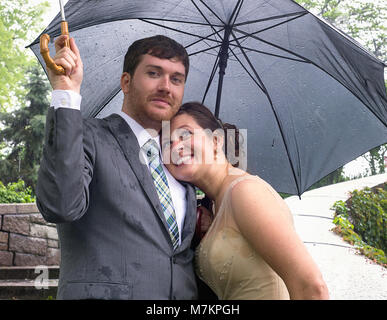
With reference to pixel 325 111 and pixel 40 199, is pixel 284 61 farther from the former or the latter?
pixel 40 199

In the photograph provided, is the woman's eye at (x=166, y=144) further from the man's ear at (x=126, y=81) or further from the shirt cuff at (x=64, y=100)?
the shirt cuff at (x=64, y=100)

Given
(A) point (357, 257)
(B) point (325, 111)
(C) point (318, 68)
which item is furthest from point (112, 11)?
(A) point (357, 257)

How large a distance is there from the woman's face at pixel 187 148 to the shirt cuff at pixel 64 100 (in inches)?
33.4

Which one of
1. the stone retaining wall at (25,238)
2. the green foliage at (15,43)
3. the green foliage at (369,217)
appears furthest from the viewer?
the green foliage at (15,43)

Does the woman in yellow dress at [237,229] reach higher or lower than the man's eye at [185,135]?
lower

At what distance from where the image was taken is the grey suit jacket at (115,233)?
6.53 ft

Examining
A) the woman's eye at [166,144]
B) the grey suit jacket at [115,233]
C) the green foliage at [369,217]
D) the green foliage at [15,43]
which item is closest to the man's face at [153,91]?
the woman's eye at [166,144]

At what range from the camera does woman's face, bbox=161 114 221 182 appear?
2561 mm

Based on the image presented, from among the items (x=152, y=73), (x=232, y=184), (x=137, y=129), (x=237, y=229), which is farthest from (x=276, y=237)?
A: (x=152, y=73)
